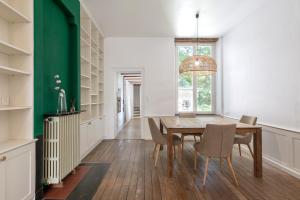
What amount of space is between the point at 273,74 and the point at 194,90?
295 centimetres

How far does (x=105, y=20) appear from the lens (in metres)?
4.98

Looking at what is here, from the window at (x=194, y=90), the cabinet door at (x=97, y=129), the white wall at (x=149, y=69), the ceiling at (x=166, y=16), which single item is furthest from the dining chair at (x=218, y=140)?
the window at (x=194, y=90)

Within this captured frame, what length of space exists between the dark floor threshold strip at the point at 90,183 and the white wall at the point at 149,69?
2599 millimetres

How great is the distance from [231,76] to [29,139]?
508 centimetres

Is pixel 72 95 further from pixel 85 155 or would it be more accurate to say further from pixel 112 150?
pixel 112 150

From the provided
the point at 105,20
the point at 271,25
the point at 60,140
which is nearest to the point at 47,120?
the point at 60,140

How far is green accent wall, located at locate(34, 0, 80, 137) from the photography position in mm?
2441

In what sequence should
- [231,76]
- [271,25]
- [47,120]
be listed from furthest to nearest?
[231,76], [271,25], [47,120]

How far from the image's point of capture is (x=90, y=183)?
3.03 meters

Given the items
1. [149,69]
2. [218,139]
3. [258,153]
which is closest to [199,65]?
[218,139]

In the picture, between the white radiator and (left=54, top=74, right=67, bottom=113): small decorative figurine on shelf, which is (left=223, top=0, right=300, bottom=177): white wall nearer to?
the white radiator

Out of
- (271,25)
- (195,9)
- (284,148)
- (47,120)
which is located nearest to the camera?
(47,120)

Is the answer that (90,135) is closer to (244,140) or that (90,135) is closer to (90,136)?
(90,136)

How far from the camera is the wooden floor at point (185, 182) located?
8.61 ft
